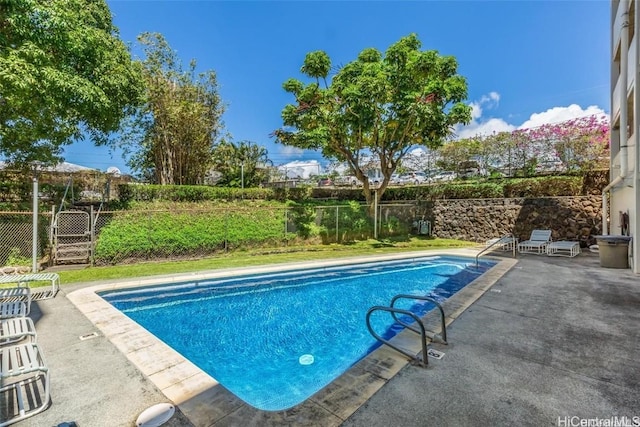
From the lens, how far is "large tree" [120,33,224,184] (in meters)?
15.0

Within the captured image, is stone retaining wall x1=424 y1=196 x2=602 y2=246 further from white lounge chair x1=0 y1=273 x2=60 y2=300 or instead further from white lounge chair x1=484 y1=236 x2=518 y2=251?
white lounge chair x1=0 y1=273 x2=60 y2=300

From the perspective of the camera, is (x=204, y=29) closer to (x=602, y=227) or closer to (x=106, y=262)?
(x=106, y=262)

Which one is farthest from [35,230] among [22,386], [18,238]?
[22,386]

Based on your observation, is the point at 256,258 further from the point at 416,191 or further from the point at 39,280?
the point at 416,191

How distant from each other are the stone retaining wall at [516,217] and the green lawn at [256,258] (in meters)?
0.94

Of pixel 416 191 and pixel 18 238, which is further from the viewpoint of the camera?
pixel 416 191

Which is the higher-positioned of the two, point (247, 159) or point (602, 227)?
point (247, 159)

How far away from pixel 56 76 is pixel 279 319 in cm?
752

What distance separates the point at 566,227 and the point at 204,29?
18.0 metres

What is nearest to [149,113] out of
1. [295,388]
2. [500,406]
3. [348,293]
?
[348,293]

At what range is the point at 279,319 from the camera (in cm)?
584

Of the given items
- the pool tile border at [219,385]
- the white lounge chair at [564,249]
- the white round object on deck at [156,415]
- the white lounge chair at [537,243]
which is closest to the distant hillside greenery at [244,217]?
the white lounge chair at [537,243]

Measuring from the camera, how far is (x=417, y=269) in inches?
393

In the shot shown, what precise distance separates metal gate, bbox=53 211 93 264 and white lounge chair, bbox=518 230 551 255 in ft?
49.5
